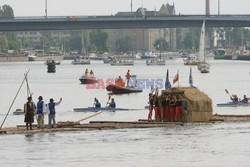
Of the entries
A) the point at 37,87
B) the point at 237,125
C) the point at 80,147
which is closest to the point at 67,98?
the point at 37,87

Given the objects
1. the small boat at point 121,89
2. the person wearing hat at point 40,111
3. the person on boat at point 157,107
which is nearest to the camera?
the person wearing hat at point 40,111

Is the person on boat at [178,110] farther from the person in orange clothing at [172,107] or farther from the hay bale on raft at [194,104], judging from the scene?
the hay bale on raft at [194,104]

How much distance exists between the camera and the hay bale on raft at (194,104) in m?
60.4

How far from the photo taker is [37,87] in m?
152

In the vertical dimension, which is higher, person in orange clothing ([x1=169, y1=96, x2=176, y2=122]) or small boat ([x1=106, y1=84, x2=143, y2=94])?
person in orange clothing ([x1=169, y1=96, x2=176, y2=122])

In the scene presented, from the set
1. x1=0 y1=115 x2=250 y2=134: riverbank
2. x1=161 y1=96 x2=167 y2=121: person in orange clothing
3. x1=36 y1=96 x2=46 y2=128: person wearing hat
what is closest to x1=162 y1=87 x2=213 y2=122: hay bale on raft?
x1=0 y1=115 x2=250 y2=134: riverbank

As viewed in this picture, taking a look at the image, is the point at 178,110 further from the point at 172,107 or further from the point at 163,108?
the point at 163,108

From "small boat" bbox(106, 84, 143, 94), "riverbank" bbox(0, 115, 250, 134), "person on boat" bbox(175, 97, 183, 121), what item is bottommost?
"small boat" bbox(106, 84, 143, 94)

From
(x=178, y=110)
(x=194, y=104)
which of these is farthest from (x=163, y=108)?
(x=194, y=104)

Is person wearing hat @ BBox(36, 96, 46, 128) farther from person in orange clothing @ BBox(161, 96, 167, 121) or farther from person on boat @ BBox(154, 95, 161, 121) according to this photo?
person in orange clothing @ BBox(161, 96, 167, 121)

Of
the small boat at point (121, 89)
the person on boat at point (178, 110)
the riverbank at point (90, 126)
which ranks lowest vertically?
the small boat at point (121, 89)

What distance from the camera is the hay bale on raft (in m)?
60.4

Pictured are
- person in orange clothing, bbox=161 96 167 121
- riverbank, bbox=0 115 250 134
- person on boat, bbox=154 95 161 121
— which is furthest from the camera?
person on boat, bbox=154 95 161 121

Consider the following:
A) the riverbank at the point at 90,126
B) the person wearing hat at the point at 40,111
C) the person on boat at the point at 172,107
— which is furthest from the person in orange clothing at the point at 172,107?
the person wearing hat at the point at 40,111
